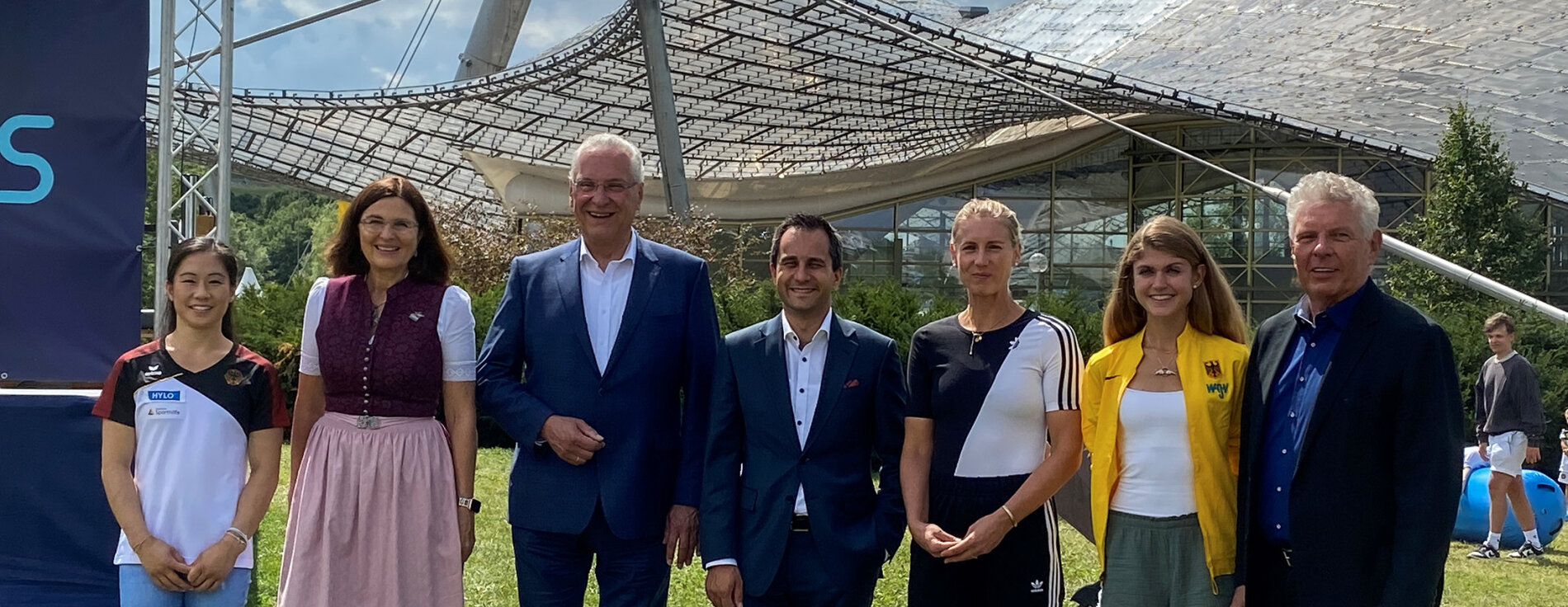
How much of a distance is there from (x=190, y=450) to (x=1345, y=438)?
3.43 metres

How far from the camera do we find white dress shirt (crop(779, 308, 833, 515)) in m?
3.59

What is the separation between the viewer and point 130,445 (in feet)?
12.6

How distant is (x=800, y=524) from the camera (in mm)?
3549

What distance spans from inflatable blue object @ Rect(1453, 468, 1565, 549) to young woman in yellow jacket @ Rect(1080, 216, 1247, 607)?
800 cm

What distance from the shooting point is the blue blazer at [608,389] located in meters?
3.73

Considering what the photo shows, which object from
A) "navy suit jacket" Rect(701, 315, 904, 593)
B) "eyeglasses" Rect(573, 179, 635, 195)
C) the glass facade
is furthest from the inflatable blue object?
the glass facade

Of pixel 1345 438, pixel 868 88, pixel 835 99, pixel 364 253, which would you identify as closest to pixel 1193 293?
pixel 1345 438

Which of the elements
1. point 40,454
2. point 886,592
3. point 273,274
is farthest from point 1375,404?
point 273,274

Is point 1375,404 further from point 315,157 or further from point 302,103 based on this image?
point 315,157

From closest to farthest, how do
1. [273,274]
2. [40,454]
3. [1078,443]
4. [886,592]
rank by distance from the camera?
1. [1078,443]
2. [40,454]
3. [886,592]
4. [273,274]

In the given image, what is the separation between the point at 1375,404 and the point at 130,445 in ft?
12.2

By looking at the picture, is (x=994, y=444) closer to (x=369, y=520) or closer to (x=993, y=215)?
(x=993, y=215)

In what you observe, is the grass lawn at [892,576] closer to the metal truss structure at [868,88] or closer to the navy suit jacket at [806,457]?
the navy suit jacket at [806,457]

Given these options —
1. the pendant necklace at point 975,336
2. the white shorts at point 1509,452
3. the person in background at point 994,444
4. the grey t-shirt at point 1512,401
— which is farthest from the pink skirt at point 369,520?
the grey t-shirt at point 1512,401
